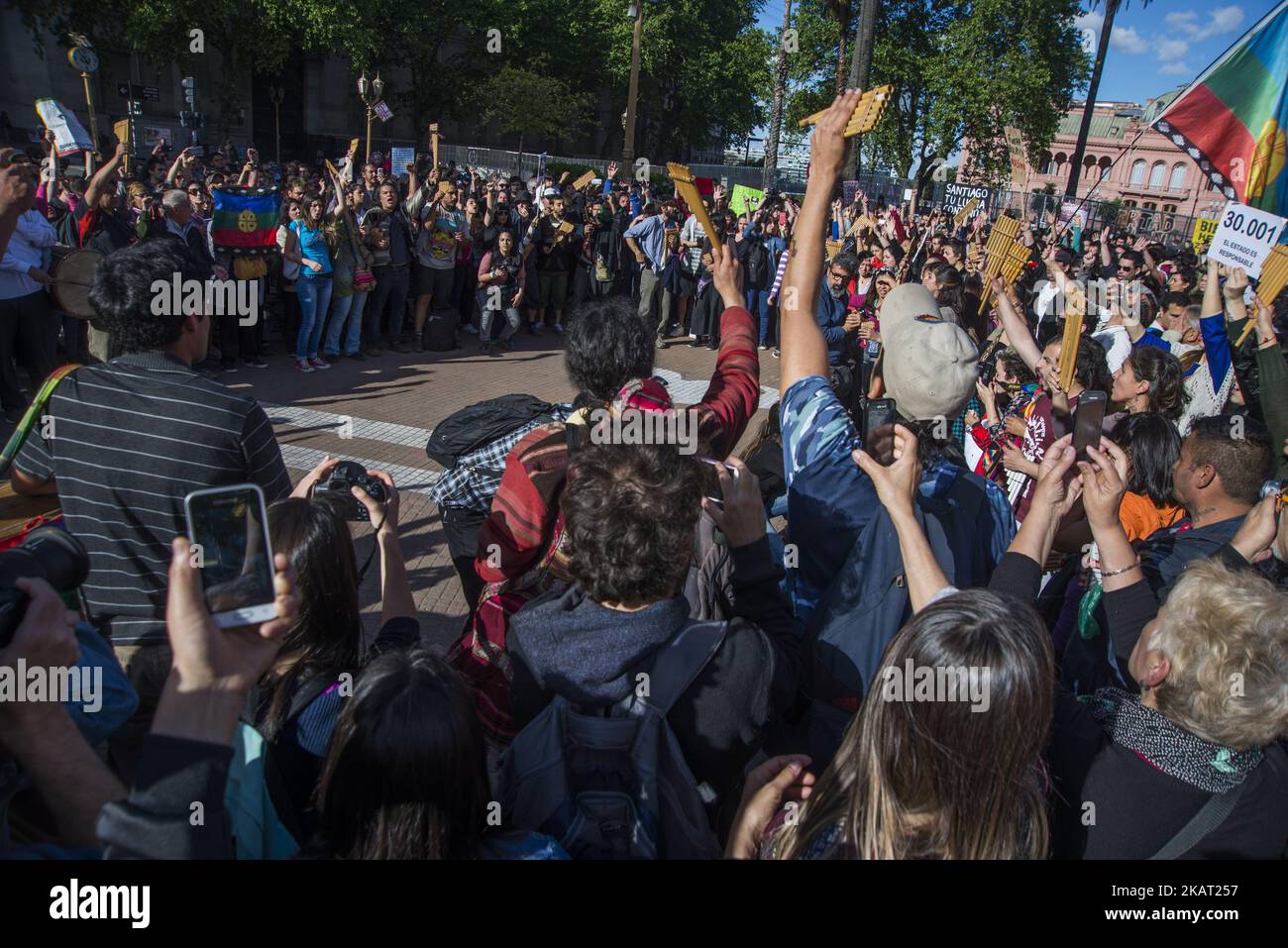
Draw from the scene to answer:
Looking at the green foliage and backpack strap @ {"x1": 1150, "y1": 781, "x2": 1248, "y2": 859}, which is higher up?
the green foliage

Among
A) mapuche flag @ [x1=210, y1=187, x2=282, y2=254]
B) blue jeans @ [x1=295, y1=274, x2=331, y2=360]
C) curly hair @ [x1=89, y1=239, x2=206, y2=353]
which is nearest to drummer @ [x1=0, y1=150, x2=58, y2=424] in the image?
mapuche flag @ [x1=210, y1=187, x2=282, y2=254]

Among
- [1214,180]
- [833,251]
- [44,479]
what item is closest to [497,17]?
[833,251]

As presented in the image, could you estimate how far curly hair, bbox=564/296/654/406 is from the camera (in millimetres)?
2621

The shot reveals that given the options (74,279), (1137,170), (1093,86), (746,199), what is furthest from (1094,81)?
(1137,170)

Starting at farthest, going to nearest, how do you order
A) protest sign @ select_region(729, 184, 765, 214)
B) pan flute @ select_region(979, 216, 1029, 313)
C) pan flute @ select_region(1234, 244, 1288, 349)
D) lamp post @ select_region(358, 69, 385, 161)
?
protest sign @ select_region(729, 184, 765, 214), lamp post @ select_region(358, 69, 385, 161), pan flute @ select_region(979, 216, 1029, 313), pan flute @ select_region(1234, 244, 1288, 349)

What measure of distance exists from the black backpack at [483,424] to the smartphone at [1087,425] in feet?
5.71

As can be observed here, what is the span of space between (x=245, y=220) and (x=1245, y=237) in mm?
8628

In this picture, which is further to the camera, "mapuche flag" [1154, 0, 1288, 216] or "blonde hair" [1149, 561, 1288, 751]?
"mapuche flag" [1154, 0, 1288, 216]

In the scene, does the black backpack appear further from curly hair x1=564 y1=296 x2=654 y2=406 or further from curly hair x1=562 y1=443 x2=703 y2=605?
curly hair x1=562 y1=443 x2=703 y2=605

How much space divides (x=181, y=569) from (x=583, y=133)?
51.4 metres

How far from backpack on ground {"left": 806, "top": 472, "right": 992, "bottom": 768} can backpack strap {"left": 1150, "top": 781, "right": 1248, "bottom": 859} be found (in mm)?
684

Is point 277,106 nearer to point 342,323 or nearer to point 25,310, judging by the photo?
point 342,323

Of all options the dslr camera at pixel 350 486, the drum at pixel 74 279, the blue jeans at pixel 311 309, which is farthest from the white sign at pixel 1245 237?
the blue jeans at pixel 311 309
